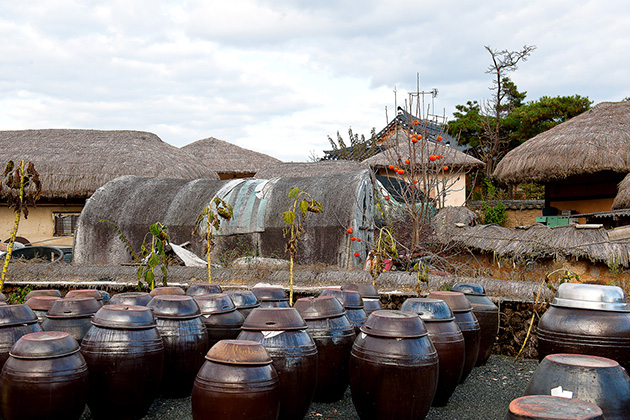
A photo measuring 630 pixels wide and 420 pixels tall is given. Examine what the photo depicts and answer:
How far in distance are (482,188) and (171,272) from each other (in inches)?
521

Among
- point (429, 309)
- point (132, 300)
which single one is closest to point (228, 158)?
point (132, 300)

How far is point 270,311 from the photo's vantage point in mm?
3699

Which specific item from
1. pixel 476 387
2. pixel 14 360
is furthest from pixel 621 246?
pixel 14 360

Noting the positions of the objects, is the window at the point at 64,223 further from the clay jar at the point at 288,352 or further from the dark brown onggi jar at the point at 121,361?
the clay jar at the point at 288,352

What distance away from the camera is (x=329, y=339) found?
4117mm

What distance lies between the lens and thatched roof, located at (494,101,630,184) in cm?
1186

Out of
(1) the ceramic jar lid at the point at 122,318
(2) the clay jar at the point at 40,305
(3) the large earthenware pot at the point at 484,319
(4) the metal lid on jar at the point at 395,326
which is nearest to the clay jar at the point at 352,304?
(4) the metal lid on jar at the point at 395,326

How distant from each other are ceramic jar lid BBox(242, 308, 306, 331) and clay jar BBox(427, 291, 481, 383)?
1.61 metres

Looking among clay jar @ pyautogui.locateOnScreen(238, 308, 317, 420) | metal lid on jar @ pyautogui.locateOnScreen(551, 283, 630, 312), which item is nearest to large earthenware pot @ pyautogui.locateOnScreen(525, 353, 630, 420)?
metal lid on jar @ pyautogui.locateOnScreen(551, 283, 630, 312)

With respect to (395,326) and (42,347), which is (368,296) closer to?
(395,326)

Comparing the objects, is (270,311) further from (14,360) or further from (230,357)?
(14,360)

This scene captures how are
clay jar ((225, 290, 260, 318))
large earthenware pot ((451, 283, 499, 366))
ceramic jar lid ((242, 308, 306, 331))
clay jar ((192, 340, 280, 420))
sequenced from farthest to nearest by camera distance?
1. large earthenware pot ((451, 283, 499, 366))
2. clay jar ((225, 290, 260, 318))
3. ceramic jar lid ((242, 308, 306, 331))
4. clay jar ((192, 340, 280, 420))

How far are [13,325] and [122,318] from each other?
0.84m

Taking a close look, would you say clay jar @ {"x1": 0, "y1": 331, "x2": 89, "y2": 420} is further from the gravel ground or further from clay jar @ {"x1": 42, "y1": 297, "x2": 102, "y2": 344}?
clay jar @ {"x1": 42, "y1": 297, "x2": 102, "y2": 344}
